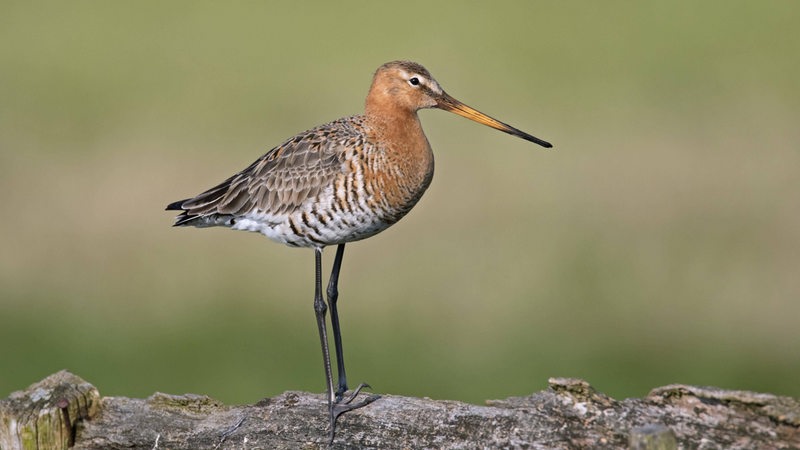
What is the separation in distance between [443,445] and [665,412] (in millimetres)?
962

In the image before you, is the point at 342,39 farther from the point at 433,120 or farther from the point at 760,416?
the point at 760,416

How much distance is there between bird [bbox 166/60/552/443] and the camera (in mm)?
7371

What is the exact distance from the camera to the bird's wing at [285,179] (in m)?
7.57

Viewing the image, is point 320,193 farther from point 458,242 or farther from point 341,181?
point 458,242

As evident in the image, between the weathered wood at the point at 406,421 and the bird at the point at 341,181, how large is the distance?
1.18 m

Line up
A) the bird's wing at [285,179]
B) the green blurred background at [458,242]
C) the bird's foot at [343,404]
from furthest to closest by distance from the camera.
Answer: the green blurred background at [458,242] → the bird's wing at [285,179] → the bird's foot at [343,404]

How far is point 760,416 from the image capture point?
5.31m

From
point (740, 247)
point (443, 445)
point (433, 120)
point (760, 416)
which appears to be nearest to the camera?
point (760, 416)

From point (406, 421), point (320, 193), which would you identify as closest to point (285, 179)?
point (320, 193)

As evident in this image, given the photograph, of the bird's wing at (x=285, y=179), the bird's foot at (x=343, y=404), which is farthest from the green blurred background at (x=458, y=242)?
the bird's foot at (x=343, y=404)

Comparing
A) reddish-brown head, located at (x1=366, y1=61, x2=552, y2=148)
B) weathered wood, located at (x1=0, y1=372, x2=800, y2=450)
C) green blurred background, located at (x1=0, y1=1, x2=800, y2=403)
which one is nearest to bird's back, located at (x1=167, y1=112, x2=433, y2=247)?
reddish-brown head, located at (x1=366, y1=61, x2=552, y2=148)

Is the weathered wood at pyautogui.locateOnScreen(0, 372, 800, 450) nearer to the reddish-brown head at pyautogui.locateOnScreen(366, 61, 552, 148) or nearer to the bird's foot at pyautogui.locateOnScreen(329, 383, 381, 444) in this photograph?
the bird's foot at pyautogui.locateOnScreen(329, 383, 381, 444)

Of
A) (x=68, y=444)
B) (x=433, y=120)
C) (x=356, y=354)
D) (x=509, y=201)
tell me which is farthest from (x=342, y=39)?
(x=68, y=444)

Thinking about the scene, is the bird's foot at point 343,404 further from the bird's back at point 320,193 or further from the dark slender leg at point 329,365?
the bird's back at point 320,193
